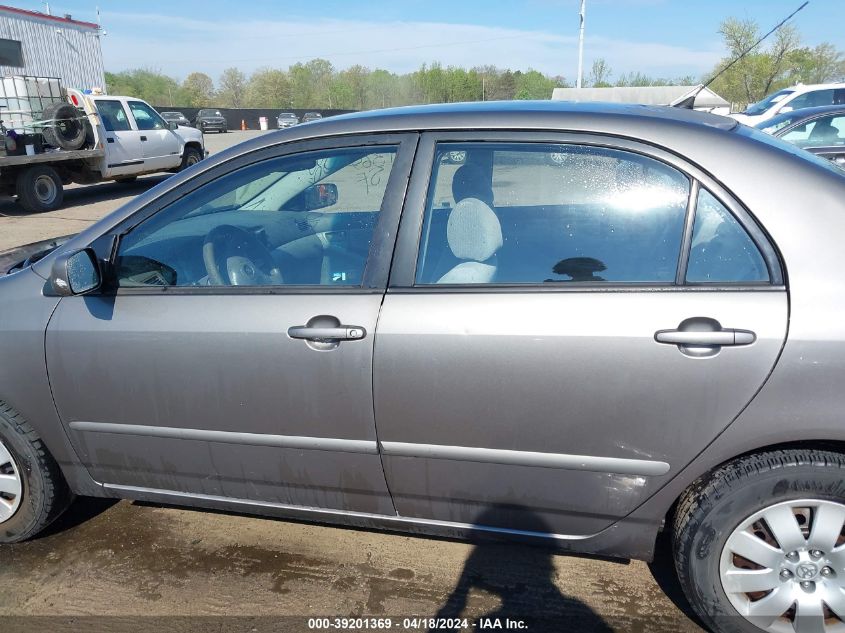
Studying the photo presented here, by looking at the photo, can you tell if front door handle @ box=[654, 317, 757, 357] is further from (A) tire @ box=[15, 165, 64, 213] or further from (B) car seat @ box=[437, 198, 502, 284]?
(A) tire @ box=[15, 165, 64, 213]

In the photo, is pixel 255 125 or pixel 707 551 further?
pixel 255 125

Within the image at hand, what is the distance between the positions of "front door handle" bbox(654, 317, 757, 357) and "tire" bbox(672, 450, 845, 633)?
1.22 ft

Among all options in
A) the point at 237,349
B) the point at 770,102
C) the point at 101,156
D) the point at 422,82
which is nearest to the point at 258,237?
the point at 237,349

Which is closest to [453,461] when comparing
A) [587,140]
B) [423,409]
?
[423,409]

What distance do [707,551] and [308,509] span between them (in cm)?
134

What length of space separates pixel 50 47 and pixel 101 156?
32.5 feet

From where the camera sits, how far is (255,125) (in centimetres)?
5025

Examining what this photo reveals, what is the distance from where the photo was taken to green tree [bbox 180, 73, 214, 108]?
72500mm

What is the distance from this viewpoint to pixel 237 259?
242 cm

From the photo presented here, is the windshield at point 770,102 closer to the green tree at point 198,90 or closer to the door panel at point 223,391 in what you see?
the door panel at point 223,391

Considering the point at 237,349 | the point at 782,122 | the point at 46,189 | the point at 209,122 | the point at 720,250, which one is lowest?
the point at 46,189

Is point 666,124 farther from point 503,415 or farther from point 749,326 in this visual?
point 503,415

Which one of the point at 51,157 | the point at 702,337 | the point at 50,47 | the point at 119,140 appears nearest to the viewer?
the point at 702,337

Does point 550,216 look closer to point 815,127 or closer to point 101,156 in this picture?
point 815,127
